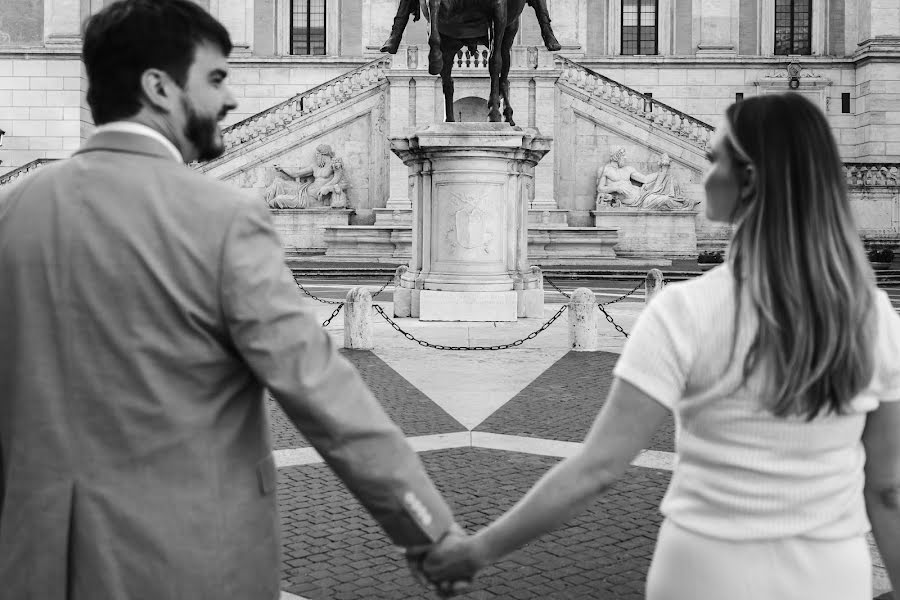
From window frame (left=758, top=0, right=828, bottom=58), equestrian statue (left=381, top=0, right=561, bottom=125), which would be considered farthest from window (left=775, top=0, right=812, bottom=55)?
equestrian statue (left=381, top=0, right=561, bottom=125)

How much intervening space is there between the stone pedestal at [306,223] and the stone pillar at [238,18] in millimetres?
11563

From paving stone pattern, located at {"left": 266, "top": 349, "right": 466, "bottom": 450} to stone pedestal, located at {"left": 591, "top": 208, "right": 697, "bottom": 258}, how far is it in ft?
63.1

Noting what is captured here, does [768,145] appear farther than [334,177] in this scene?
No

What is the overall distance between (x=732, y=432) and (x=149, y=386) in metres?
1.19

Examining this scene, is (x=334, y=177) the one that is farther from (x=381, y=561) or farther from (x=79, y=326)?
(x=79, y=326)

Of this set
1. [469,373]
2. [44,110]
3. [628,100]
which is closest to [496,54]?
[469,373]

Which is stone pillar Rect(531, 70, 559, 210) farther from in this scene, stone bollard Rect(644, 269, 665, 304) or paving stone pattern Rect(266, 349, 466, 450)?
paving stone pattern Rect(266, 349, 466, 450)

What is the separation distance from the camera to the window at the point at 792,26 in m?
39.2

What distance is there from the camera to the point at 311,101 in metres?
31.2

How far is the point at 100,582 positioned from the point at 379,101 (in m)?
29.4

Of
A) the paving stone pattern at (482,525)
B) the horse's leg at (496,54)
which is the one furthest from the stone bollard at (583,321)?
the paving stone pattern at (482,525)

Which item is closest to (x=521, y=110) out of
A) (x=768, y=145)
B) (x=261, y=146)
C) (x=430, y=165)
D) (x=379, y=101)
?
(x=379, y=101)

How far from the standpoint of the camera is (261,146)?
30.9 metres

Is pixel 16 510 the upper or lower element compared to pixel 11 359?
lower
